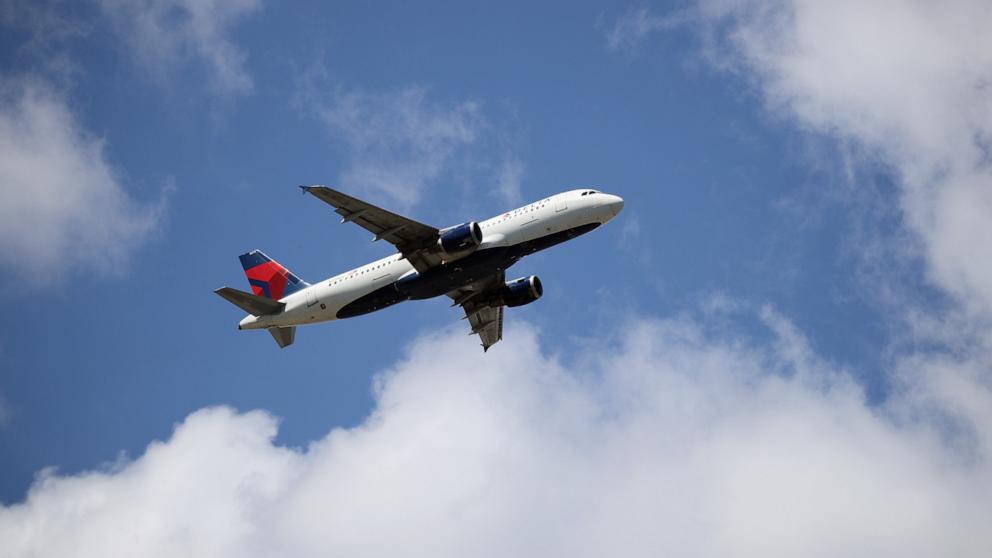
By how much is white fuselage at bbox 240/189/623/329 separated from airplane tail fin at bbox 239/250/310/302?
214 centimetres

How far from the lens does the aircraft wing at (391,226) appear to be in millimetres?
65875

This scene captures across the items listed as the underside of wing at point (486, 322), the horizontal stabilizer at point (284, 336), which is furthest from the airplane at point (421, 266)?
the underside of wing at point (486, 322)

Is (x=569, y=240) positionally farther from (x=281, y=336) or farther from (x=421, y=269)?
(x=281, y=336)

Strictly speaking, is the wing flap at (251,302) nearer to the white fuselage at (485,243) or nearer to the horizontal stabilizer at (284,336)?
the white fuselage at (485,243)

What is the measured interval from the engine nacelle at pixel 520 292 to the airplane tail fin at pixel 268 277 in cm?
1351

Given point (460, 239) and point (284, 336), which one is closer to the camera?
point (460, 239)

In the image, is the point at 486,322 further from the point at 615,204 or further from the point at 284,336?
the point at 615,204

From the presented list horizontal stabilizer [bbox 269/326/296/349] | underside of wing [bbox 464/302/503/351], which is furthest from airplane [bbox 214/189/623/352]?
underside of wing [bbox 464/302/503/351]

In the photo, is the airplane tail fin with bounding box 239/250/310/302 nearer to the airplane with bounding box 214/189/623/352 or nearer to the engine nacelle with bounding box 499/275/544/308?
the airplane with bounding box 214/189/623/352

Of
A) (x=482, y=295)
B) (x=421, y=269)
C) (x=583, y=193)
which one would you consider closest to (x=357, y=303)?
(x=421, y=269)

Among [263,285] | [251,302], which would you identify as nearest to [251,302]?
[251,302]

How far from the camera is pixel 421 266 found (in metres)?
70.2

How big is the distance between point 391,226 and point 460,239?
4.18m

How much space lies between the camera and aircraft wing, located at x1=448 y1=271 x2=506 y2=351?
258ft
